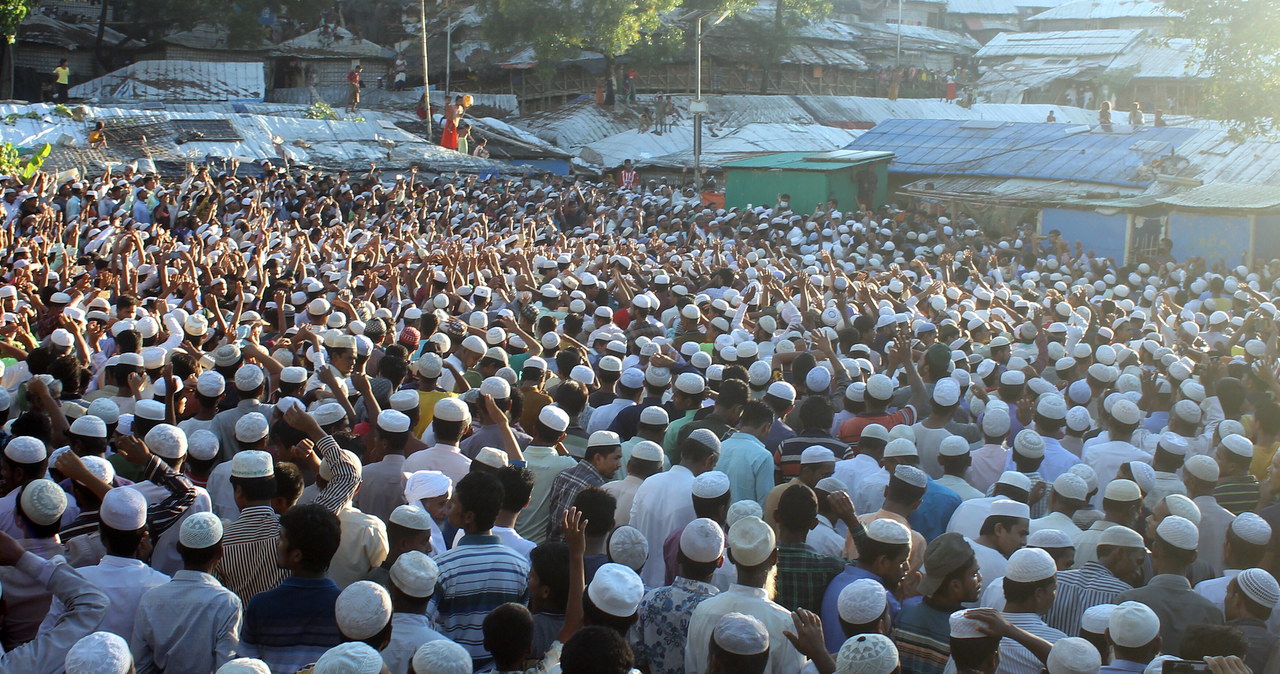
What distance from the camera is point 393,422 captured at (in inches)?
229

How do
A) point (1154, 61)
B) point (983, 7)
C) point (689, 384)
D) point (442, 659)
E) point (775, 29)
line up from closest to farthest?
point (442, 659) < point (689, 384) < point (775, 29) < point (1154, 61) < point (983, 7)

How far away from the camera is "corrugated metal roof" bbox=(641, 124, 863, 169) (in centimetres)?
3017

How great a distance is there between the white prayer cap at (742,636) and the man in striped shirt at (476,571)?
3.45 ft

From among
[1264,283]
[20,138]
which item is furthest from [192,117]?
[1264,283]

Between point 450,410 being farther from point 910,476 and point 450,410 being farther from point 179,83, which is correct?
point 179,83

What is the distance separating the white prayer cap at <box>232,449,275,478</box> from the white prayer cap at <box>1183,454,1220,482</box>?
4.37 metres

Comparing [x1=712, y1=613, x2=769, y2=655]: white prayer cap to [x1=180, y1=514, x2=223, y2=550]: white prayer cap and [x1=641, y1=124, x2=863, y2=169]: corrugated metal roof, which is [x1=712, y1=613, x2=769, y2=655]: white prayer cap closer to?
[x1=180, y1=514, x2=223, y2=550]: white prayer cap

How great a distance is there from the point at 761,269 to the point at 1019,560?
982 centimetres

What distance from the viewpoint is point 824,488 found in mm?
5445

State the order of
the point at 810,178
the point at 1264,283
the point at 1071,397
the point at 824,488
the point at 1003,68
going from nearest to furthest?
the point at 824,488
the point at 1071,397
the point at 1264,283
the point at 810,178
the point at 1003,68

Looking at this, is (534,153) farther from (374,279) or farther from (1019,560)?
(1019,560)

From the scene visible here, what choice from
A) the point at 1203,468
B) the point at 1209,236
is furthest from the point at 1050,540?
the point at 1209,236

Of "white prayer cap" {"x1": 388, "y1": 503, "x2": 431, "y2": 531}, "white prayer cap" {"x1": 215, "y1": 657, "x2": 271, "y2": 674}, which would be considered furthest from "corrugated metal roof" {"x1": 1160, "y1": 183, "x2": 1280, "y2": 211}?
"white prayer cap" {"x1": 215, "y1": 657, "x2": 271, "y2": 674}

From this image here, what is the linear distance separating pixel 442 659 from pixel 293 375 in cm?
429
